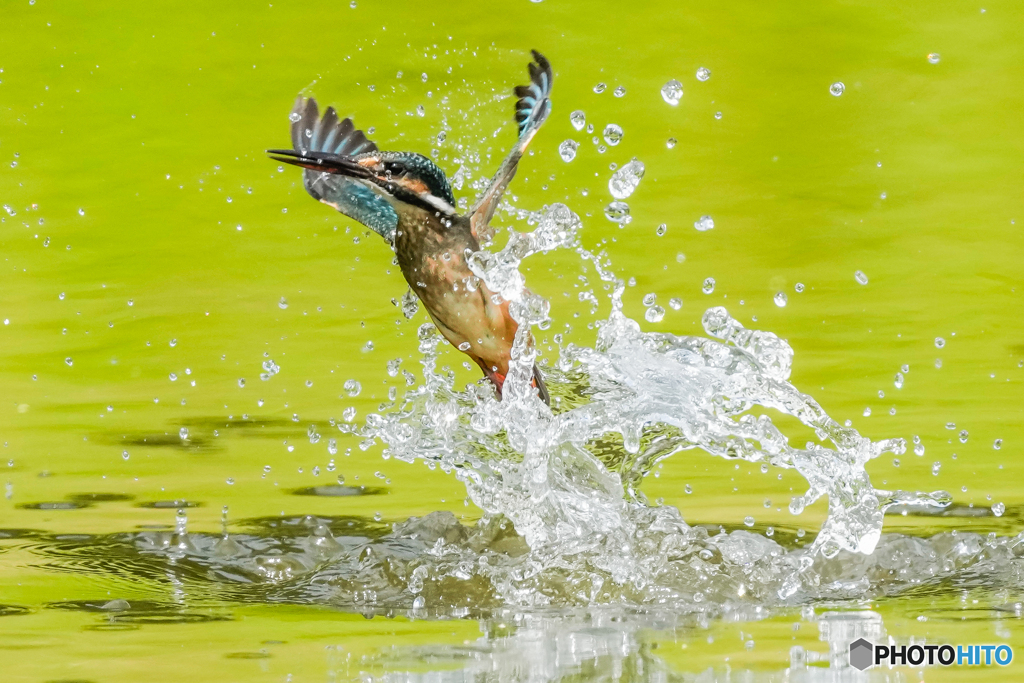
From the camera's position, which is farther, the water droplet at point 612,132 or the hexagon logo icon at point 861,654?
the water droplet at point 612,132

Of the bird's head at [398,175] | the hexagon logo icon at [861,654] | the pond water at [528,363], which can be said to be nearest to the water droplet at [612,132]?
the pond water at [528,363]

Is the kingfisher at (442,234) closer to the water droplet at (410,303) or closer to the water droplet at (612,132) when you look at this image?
the water droplet at (410,303)

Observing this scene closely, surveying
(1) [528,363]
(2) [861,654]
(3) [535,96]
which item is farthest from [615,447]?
(2) [861,654]

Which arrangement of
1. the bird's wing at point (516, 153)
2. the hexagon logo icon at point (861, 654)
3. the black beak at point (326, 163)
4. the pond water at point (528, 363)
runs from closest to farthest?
the hexagon logo icon at point (861, 654) → the pond water at point (528, 363) → the black beak at point (326, 163) → the bird's wing at point (516, 153)

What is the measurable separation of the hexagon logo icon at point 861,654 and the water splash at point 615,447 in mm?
482

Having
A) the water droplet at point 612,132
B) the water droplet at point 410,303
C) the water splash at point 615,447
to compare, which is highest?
the water droplet at point 612,132

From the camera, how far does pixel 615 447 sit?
183 inches

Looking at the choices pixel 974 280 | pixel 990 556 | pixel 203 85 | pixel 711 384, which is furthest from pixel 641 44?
pixel 990 556

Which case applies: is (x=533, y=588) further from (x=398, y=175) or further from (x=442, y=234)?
(x=398, y=175)

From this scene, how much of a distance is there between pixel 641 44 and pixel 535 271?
3634 mm

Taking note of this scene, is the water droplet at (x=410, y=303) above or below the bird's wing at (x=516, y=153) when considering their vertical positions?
below

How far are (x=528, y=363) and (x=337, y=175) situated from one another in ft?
2.91

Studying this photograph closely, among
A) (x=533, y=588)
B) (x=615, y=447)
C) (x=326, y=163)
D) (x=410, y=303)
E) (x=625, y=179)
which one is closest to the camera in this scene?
(x=533, y=588)

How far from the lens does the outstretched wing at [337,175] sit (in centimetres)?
440
